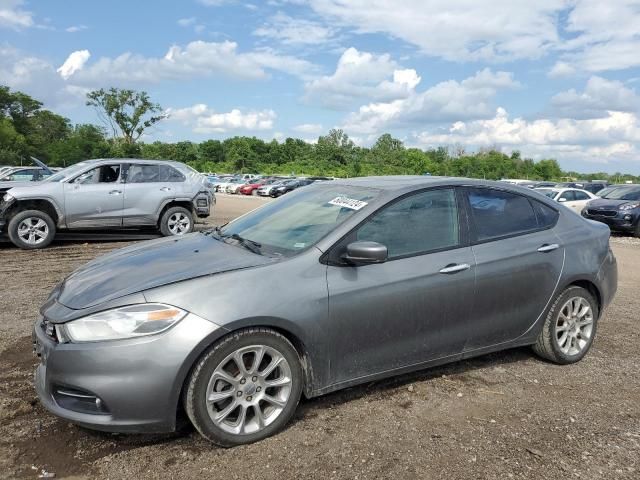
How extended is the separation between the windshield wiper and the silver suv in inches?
294

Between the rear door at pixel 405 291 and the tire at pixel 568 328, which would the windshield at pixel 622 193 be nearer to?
the tire at pixel 568 328

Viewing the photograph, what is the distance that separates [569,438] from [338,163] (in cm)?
8684

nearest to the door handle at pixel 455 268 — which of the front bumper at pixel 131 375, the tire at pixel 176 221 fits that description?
the front bumper at pixel 131 375

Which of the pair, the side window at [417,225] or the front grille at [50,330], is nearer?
the front grille at [50,330]

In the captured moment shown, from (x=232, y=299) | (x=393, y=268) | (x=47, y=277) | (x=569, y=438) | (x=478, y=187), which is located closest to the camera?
(x=232, y=299)

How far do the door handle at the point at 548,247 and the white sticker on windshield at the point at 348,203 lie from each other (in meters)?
1.54

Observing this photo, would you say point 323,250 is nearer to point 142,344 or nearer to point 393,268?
point 393,268

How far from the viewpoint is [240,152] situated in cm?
9888

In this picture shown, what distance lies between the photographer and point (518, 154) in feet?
275

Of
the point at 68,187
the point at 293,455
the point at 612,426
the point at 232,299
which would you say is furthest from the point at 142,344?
the point at 68,187

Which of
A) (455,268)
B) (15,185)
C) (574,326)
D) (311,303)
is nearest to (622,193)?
(574,326)

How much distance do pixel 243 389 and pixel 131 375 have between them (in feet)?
2.06

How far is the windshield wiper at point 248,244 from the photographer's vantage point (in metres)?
3.72

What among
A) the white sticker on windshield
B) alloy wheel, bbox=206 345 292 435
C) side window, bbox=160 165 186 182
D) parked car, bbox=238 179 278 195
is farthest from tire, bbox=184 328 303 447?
parked car, bbox=238 179 278 195
